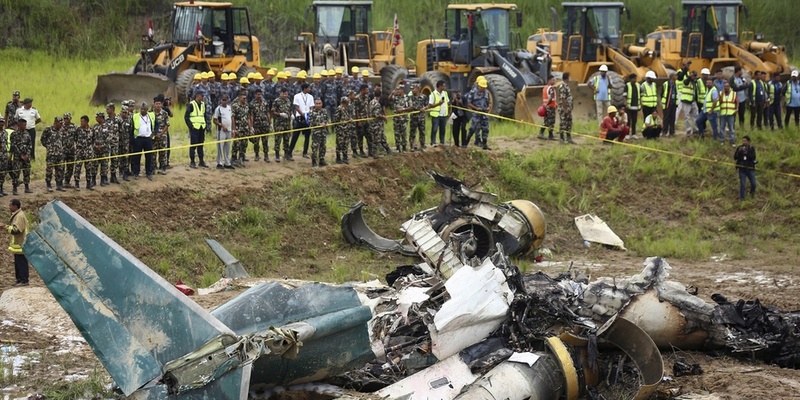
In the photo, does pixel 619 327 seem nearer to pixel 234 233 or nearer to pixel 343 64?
pixel 234 233

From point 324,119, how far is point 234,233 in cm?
345

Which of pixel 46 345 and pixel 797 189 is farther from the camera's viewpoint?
pixel 797 189

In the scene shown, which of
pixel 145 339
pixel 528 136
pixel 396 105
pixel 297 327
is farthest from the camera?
pixel 528 136

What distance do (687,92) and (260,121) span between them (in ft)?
33.0

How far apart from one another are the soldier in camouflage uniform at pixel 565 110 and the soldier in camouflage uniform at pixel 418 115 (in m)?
3.17

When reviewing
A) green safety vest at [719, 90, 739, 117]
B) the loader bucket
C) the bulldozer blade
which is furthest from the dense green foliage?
green safety vest at [719, 90, 739, 117]

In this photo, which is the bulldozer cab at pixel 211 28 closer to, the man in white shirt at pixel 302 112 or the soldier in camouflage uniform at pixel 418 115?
the man in white shirt at pixel 302 112

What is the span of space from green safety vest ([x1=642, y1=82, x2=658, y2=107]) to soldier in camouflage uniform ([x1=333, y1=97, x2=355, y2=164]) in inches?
308

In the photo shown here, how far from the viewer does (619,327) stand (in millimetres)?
11305

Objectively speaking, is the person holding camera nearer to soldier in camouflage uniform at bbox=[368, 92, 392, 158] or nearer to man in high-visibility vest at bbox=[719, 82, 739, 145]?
man in high-visibility vest at bbox=[719, 82, 739, 145]

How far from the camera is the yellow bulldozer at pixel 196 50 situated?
28703 mm

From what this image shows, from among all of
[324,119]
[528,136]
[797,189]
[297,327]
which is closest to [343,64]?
[528,136]

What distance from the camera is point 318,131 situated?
2153 cm

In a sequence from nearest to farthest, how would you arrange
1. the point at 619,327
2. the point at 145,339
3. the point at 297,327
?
the point at 145,339 → the point at 297,327 → the point at 619,327
